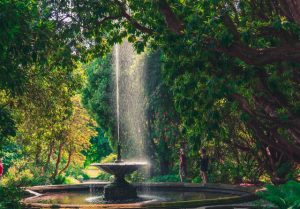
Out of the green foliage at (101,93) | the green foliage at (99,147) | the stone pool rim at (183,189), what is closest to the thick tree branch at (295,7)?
the stone pool rim at (183,189)

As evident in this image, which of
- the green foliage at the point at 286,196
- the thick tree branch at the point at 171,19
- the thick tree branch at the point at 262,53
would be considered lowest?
the green foliage at the point at 286,196

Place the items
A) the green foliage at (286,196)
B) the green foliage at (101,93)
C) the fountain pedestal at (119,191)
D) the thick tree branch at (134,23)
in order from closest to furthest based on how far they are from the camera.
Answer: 1. the green foliage at (286,196)
2. the thick tree branch at (134,23)
3. the fountain pedestal at (119,191)
4. the green foliage at (101,93)

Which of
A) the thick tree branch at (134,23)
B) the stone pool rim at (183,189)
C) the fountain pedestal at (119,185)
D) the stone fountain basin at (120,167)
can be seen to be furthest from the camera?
the fountain pedestal at (119,185)

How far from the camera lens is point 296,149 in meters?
14.5

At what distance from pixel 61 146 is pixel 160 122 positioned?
838 cm

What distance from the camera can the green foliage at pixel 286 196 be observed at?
11.1 m

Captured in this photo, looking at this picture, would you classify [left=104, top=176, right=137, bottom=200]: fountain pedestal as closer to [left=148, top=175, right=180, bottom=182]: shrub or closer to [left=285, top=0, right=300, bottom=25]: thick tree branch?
[left=285, top=0, right=300, bottom=25]: thick tree branch

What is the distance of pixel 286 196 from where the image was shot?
11.7 meters

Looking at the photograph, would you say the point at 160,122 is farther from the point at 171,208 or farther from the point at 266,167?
the point at 171,208

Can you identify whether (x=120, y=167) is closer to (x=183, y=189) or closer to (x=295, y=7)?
(x=183, y=189)

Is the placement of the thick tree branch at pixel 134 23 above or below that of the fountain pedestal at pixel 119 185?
above

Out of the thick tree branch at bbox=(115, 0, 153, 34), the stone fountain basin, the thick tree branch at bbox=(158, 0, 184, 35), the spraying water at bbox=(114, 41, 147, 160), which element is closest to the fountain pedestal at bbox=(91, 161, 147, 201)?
the stone fountain basin

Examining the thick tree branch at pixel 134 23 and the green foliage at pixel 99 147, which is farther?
the green foliage at pixel 99 147

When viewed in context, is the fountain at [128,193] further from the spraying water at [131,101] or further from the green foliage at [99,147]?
the green foliage at [99,147]
